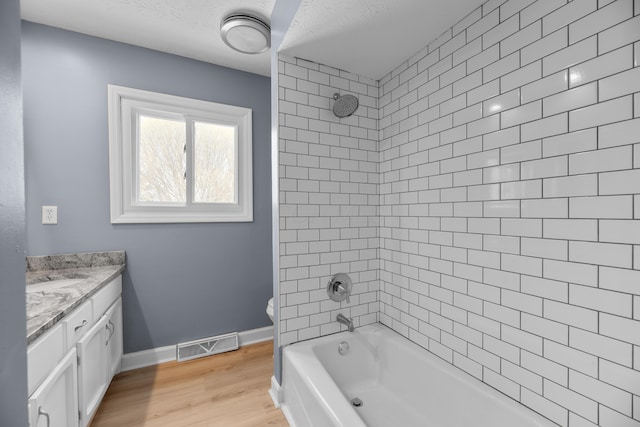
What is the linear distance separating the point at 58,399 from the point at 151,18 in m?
2.21

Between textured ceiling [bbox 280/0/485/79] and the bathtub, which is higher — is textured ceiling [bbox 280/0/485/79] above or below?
above

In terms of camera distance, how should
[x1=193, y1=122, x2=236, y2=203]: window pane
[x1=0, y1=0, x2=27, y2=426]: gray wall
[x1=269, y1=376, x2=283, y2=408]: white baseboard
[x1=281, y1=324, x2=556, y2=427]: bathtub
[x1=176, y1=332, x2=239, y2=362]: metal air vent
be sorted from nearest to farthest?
1. [x1=0, y1=0, x2=27, y2=426]: gray wall
2. [x1=281, y1=324, x2=556, y2=427]: bathtub
3. [x1=269, y1=376, x2=283, y2=408]: white baseboard
4. [x1=176, y1=332, x2=239, y2=362]: metal air vent
5. [x1=193, y1=122, x2=236, y2=203]: window pane

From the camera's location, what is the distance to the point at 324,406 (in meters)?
1.10

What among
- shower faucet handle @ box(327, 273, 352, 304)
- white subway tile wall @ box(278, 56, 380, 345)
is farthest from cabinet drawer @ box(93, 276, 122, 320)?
shower faucet handle @ box(327, 273, 352, 304)

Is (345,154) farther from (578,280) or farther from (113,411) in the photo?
(113,411)

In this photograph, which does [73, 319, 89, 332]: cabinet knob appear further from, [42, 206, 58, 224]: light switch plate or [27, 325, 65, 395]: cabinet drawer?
[42, 206, 58, 224]: light switch plate

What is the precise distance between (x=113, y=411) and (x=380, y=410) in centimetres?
161

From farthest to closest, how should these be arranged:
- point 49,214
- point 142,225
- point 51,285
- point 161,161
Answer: point 161,161 < point 142,225 < point 49,214 < point 51,285

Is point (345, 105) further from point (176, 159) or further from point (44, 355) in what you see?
point (44, 355)

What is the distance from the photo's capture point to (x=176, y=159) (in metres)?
2.29

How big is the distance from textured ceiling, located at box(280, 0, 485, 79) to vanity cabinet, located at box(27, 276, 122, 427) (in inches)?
69.6

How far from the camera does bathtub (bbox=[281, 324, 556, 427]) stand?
→ 1.11 metres

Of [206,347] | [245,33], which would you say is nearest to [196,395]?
[206,347]

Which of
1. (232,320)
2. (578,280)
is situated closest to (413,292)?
(578,280)
